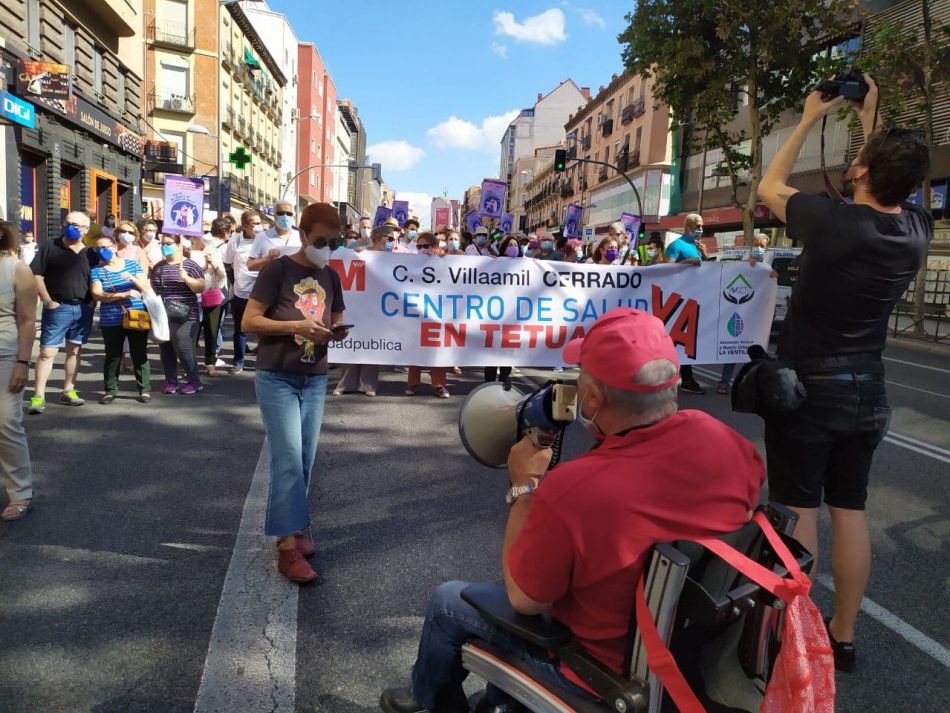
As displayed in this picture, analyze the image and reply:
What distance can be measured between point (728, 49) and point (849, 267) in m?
21.6

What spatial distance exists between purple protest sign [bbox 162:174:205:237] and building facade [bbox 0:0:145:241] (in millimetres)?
5911

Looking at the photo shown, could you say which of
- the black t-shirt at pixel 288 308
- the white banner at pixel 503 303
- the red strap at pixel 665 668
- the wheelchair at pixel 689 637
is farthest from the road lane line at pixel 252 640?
the white banner at pixel 503 303

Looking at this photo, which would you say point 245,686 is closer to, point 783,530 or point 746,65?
point 783,530

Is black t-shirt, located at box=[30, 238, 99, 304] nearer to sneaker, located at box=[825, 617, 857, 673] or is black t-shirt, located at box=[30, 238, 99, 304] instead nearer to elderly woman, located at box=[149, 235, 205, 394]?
elderly woman, located at box=[149, 235, 205, 394]

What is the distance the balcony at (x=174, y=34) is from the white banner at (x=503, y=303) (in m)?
39.6

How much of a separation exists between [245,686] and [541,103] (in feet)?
314

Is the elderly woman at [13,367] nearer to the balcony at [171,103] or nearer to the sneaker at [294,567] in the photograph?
the sneaker at [294,567]

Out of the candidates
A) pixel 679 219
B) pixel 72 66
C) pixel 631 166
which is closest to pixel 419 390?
pixel 72 66

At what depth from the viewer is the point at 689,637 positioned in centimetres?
147

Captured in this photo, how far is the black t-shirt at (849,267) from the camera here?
2502 millimetres

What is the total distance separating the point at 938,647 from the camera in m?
2.94

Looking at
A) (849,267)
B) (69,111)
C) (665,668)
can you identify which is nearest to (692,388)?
(849,267)

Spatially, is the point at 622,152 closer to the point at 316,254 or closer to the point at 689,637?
the point at 316,254

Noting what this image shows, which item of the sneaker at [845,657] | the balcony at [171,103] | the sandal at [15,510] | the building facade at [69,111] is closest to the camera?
the sneaker at [845,657]
